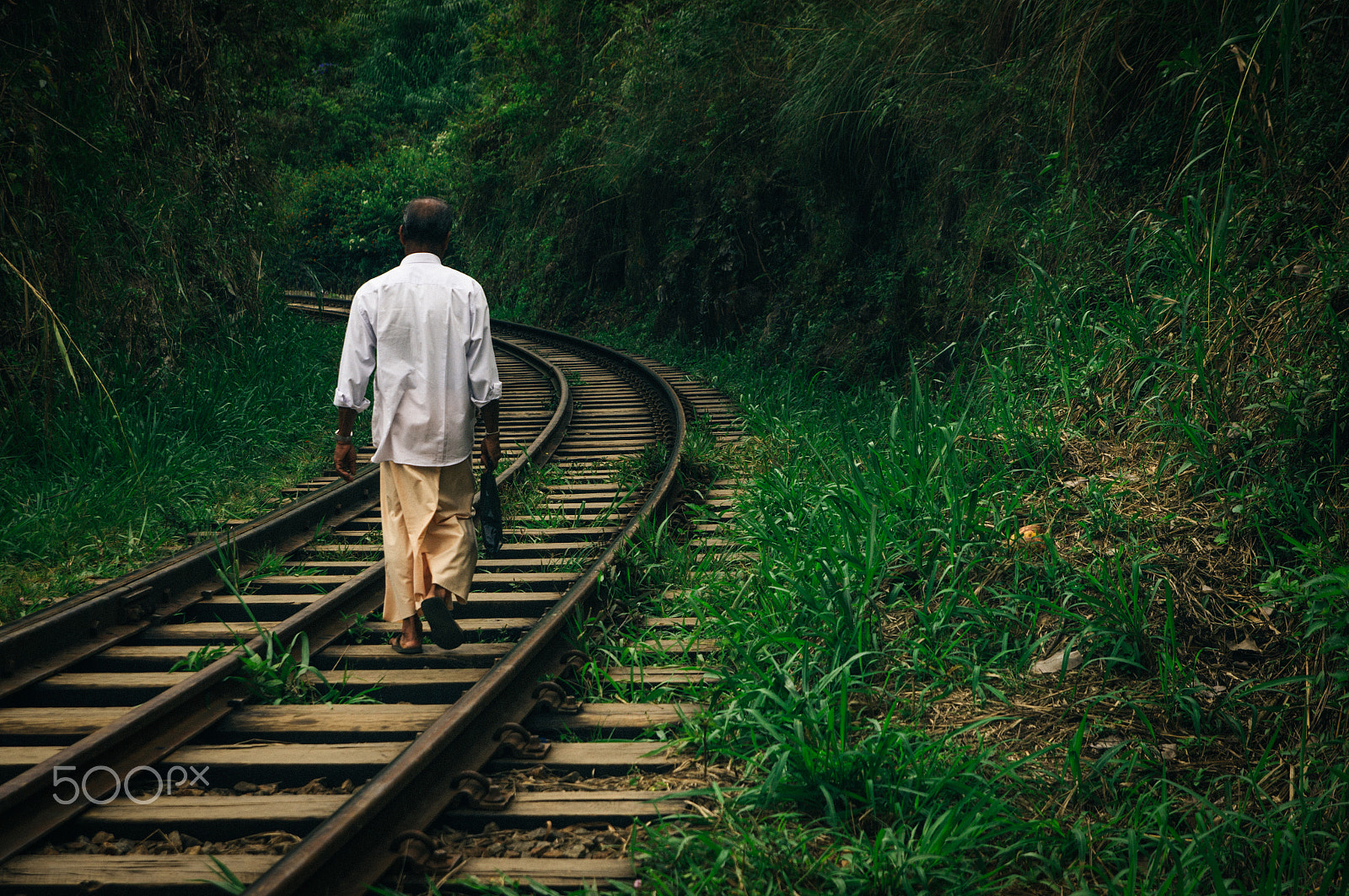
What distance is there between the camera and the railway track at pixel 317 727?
2459 millimetres

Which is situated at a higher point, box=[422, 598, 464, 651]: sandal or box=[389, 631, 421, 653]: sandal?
box=[422, 598, 464, 651]: sandal

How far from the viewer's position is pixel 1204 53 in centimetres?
496

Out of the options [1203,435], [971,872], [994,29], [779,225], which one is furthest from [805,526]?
[779,225]

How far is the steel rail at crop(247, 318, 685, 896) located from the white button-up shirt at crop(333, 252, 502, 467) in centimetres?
92

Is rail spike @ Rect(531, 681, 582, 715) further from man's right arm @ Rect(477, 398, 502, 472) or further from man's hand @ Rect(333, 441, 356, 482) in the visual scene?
man's hand @ Rect(333, 441, 356, 482)

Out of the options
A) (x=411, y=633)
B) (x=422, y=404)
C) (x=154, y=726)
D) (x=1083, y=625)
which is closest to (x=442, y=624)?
(x=411, y=633)

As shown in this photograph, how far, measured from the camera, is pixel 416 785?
2721 millimetres

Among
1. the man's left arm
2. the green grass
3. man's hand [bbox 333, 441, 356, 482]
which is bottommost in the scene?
the green grass

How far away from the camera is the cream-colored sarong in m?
3.94

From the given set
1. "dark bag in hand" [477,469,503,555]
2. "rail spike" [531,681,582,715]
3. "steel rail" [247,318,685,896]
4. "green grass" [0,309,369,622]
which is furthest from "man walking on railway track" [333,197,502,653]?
"green grass" [0,309,369,622]

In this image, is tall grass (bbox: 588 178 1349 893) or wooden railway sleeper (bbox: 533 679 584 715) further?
wooden railway sleeper (bbox: 533 679 584 715)

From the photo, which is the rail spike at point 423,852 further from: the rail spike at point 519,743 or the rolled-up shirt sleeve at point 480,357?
the rolled-up shirt sleeve at point 480,357

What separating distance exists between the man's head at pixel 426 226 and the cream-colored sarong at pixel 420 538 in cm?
95

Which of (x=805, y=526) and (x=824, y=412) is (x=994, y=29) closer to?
(x=824, y=412)
